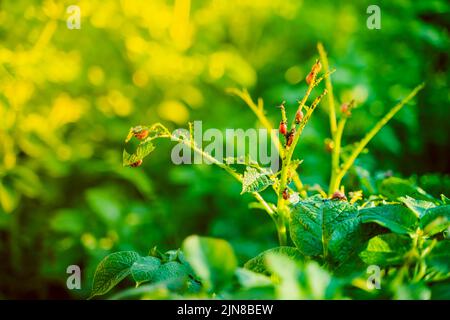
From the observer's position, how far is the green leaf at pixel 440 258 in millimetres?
617

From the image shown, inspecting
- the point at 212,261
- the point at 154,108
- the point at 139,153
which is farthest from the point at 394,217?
the point at 154,108

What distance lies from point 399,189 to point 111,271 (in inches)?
23.8

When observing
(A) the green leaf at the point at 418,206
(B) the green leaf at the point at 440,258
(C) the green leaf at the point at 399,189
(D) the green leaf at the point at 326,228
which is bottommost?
(B) the green leaf at the point at 440,258

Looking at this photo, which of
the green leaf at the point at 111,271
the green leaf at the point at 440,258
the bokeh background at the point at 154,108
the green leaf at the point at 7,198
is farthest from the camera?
the bokeh background at the point at 154,108

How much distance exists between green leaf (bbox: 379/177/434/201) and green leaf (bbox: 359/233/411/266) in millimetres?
259

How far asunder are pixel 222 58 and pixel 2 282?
1378 millimetres

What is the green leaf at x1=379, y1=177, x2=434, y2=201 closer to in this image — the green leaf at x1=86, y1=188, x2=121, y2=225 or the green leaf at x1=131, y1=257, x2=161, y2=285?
the green leaf at x1=131, y1=257, x2=161, y2=285

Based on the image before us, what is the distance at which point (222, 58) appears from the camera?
2277 millimetres

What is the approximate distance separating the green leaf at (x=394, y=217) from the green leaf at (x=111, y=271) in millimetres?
379

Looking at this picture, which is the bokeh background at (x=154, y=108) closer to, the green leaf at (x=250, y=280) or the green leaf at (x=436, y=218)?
the green leaf at (x=436, y=218)

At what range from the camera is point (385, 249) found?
68cm

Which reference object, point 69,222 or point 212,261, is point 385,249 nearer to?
point 212,261

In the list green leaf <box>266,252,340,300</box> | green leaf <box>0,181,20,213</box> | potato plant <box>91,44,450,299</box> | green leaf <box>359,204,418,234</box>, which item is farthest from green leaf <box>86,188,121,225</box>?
green leaf <box>266,252,340,300</box>

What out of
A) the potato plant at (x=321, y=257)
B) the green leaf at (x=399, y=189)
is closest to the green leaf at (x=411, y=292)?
the potato plant at (x=321, y=257)
